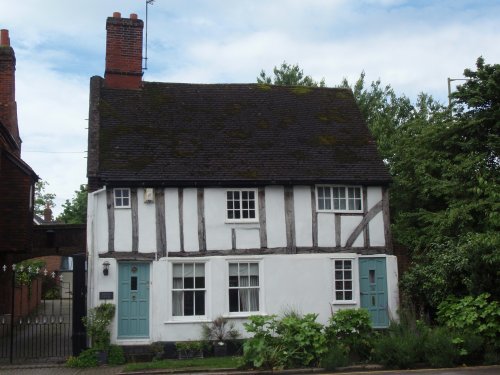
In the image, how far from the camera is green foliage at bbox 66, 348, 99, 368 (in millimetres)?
14620

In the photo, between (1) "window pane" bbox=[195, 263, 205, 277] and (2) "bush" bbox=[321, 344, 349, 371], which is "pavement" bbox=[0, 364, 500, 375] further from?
(1) "window pane" bbox=[195, 263, 205, 277]

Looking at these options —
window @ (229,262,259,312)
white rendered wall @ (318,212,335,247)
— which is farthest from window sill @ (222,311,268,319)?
white rendered wall @ (318,212,335,247)

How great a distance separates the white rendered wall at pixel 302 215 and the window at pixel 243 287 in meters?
1.51

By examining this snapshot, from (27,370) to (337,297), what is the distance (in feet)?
27.9

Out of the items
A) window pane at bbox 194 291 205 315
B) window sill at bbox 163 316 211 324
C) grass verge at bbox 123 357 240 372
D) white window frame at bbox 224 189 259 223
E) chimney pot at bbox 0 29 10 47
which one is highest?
chimney pot at bbox 0 29 10 47

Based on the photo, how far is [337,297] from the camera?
55.7ft

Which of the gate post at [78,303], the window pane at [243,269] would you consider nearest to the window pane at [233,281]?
the window pane at [243,269]

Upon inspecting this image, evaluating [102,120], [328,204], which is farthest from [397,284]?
[102,120]

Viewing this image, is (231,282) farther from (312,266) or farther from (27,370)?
(27,370)

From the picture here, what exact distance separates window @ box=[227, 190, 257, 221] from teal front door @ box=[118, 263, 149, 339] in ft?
9.38

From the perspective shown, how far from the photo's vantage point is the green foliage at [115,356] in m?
15.1

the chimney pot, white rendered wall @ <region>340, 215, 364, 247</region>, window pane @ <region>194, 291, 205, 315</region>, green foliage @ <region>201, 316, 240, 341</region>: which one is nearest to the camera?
green foliage @ <region>201, 316, 240, 341</region>

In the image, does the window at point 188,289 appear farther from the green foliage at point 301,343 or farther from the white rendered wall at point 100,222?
the green foliage at point 301,343

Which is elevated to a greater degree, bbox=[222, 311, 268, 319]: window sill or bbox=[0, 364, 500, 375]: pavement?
bbox=[222, 311, 268, 319]: window sill
